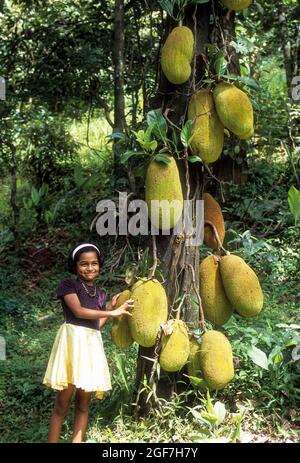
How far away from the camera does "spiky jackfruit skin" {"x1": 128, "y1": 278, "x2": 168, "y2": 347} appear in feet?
7.63

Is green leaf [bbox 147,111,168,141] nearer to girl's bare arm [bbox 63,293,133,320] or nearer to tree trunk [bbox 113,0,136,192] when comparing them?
girl's bare arm [bbox 63,293,133,320]

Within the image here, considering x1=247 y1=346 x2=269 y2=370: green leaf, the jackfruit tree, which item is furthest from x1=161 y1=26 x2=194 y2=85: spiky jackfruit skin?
x1=247 y1=346 x2=269 y2=370: green leaf

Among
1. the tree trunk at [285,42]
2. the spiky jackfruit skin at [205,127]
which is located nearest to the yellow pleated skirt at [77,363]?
the spiky jackfruit skin at [205,127]

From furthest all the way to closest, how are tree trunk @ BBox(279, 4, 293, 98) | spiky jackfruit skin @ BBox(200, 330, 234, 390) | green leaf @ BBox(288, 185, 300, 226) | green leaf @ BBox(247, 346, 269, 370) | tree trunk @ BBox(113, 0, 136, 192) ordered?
1. tree trunk @ BBox(279, 4, 293, 98)
2. tree trunk @ BBox(113, 0, 136, 192)
3. green leaf @ BBox(288, 185, 300, 226)
4. green leaf @ BBox(247, 346, 269, 370)
5. spiky jackfruit skin @ BBox(200, 330, 234, 390)

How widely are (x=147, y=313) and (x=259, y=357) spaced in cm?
55

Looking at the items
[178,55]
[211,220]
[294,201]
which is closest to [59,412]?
[211,220]

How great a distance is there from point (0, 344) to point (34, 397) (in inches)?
28.3

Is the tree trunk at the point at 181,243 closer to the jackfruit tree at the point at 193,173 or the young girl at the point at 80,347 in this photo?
→ the jackfruit tree at the point at 193,173

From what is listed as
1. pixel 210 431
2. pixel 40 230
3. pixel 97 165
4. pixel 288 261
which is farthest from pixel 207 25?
pixel 97 165

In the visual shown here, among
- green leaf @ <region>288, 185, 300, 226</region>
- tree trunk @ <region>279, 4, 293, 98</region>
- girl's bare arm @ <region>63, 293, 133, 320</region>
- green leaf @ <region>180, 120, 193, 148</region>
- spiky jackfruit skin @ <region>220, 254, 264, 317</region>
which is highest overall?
tree trunk @ <region>279, 4, 293, 98</region>

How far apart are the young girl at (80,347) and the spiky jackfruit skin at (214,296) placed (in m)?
0.31

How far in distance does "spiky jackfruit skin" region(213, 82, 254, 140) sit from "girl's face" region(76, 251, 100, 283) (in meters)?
0.71

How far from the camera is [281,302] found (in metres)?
3.95
